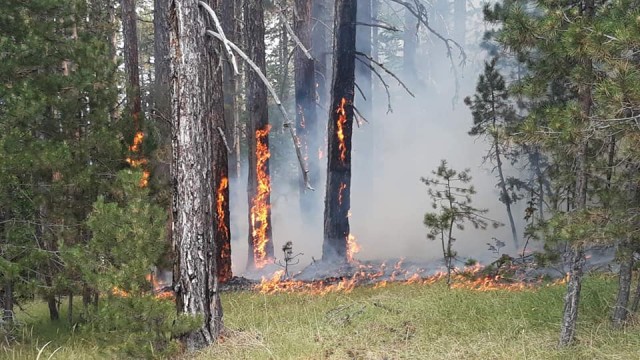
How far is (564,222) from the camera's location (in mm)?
5441

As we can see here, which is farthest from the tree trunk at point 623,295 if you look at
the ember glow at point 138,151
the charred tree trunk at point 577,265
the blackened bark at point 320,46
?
the blackened bark at point 320,46

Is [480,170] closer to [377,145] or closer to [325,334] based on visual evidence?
[377,145]

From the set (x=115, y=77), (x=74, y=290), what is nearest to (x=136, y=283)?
(x=74, y=290)

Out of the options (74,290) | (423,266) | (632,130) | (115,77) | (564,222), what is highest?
(115,77)

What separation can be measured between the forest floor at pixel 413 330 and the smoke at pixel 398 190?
25.0 ft

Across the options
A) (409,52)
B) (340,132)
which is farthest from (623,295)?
(409,52)

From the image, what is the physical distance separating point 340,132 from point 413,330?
6.55m

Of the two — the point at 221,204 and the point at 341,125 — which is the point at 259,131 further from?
the point at 221,204

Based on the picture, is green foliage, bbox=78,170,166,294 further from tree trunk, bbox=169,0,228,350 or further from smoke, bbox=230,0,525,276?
smoke, bbox=230,0,525,276

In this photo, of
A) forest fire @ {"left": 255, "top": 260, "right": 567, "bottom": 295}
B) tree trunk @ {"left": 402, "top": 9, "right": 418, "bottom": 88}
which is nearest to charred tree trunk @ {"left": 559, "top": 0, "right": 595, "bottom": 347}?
forest fire @ {"left": 255, "top": 260, "right": 567, "bottom": 295}

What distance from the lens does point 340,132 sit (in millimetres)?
12523

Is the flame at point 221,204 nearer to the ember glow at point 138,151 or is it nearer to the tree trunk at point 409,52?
the ember glow at point 138,151

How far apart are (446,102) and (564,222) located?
91.1 feet

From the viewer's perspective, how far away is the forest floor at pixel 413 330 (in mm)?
5762
